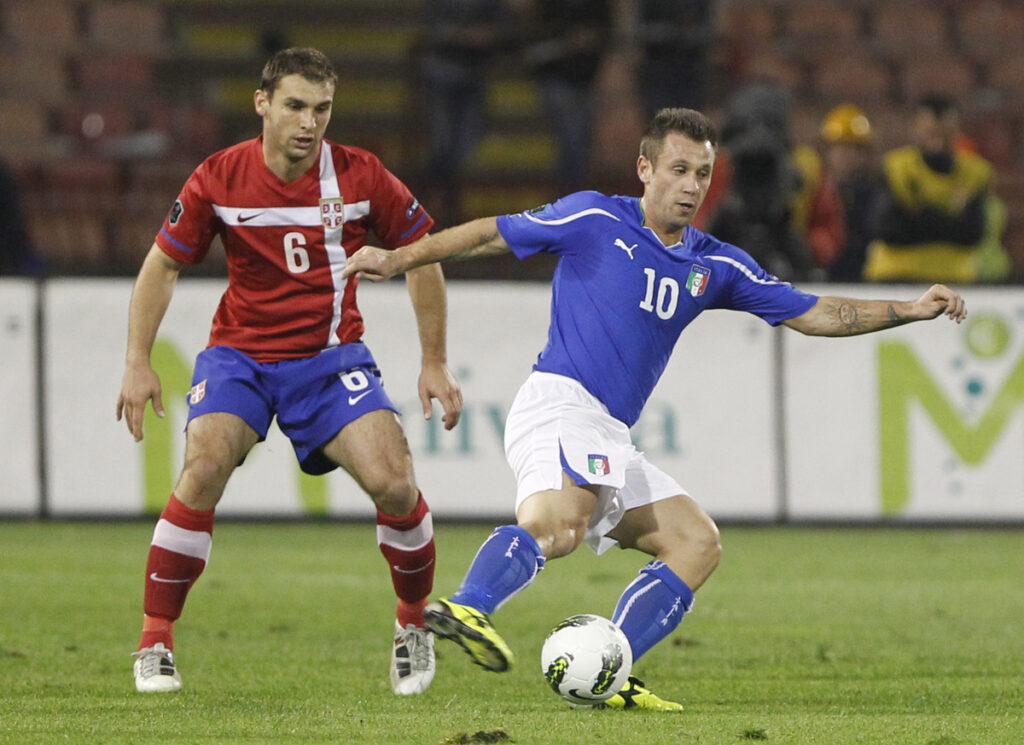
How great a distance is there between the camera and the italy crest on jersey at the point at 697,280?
525 centimetres

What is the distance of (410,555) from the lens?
568cm

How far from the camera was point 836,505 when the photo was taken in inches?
394

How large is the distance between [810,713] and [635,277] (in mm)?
1371

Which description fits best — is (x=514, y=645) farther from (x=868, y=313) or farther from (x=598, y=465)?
(x=868, y=313)

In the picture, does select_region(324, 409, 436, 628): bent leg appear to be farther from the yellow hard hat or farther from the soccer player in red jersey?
→ the yellow hard hat

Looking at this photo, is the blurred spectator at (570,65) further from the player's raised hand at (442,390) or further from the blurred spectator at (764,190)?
the player's raised hand at (442,390)

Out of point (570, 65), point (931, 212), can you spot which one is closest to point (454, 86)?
point (570, 65)

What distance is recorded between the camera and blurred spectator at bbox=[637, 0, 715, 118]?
39.9 ft

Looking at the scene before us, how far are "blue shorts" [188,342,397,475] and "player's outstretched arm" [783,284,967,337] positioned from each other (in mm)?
1389

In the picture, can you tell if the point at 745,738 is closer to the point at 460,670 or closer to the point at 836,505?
the point at 460,670

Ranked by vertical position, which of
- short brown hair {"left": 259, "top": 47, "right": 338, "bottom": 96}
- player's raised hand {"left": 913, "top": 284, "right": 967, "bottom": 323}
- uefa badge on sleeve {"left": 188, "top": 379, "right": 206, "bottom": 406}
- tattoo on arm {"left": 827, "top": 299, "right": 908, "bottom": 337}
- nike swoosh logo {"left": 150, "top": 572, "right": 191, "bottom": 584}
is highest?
short brown hair {"left": 259, "top": 47, "right": 338, "bottom": 96}

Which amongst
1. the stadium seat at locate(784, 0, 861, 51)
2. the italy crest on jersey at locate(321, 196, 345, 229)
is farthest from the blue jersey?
the stadium seat at locate(784, 0, 861, 51)

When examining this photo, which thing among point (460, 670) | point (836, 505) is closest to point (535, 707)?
point (460, 670)

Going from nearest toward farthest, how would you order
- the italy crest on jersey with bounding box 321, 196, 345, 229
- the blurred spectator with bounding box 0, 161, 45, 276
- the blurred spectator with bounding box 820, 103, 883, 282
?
the italy crest on jersey with bounding box 321, 196, 345, 229 < the blurred spectator with bounding box 0, 161, 45, 276 < the blurred spectator with bounding box 820, 103, 883, 282
